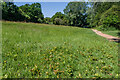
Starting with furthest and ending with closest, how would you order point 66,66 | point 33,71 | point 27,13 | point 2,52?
point 27,13 → point 2,52 → point 66,66 → point 33,71

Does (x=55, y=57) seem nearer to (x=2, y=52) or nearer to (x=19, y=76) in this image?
(x=19, y=76)

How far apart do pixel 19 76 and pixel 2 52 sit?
6.39 ft

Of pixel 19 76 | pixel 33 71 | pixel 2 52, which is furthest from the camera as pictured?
pixel 2 52

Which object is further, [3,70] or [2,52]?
[2,52]

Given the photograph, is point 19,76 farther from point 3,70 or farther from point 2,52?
point 2,52

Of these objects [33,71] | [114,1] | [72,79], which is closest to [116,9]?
[114,1]

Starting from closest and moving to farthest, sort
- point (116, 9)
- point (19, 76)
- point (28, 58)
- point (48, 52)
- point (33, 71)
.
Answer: point (19, 76) → point (33, 71) → point (28, 58) → point (48, 52) → point (116, 9)

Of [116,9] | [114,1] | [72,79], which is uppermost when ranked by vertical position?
[114,1]

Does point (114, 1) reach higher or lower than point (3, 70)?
higher

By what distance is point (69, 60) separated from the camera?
3.88 metres

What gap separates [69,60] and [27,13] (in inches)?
1950

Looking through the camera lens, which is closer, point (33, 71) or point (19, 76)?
point (19, 76)

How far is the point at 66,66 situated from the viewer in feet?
11.3

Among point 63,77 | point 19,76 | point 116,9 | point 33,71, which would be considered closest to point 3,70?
point 19,76
